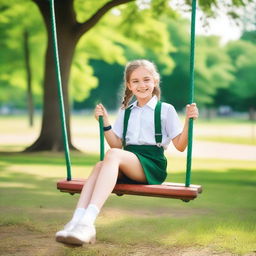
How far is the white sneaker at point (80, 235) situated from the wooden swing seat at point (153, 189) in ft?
1.76

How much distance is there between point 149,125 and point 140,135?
0.38 feet

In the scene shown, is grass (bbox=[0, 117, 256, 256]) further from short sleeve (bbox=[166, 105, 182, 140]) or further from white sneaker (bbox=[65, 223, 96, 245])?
short sleeve (bbox=[166, 105, 182, 140])

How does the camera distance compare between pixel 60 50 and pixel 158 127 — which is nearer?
pixel 158 127

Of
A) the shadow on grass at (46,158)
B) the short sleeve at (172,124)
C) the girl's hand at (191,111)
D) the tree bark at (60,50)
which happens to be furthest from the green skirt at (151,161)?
the tree bark at (60,50)

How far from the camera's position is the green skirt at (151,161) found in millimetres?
4270

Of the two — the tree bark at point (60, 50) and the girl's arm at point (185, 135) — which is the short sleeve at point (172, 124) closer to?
the girl's arm at point (185, 135)

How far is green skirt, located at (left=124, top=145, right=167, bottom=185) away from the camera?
4.27 metres

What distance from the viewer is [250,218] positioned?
578cm

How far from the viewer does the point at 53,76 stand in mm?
14523

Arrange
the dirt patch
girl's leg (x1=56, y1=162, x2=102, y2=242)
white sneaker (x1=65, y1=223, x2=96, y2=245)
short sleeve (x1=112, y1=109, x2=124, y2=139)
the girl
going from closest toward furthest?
white sneaker (x1=65, y1=223, x2=96, y2=245) → girl's leg (x1=56, y1=162, x2=102, y2=242) → the girl → the dirt patch → short sleeve (x1=112, y1=109, x2=124, y2=139)

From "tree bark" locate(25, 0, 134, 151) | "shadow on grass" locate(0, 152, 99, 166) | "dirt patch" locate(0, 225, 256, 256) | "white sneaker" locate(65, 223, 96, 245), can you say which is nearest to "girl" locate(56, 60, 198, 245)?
"white sneaker" locate(65, 223, 96, 245)

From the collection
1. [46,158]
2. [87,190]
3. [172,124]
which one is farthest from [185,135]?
[46,158]

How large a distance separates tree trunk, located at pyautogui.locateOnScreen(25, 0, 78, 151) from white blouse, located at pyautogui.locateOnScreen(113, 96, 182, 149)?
9.77 m

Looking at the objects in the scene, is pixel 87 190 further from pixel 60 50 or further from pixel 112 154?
pixel 60 50
